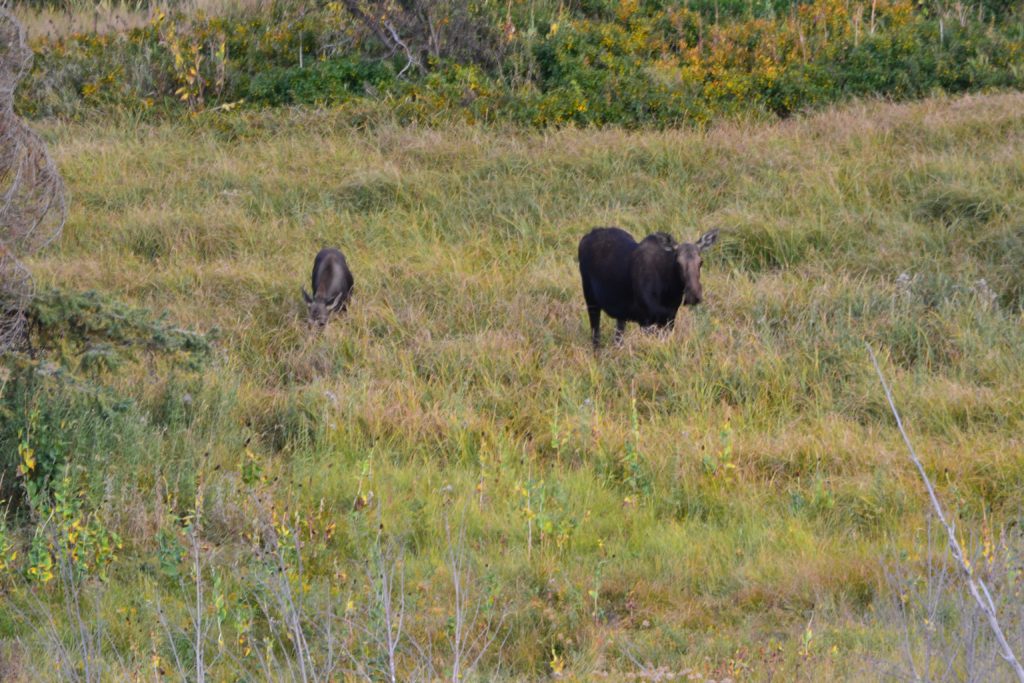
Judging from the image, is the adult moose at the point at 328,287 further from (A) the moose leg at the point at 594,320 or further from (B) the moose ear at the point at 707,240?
(B) the moose ear at the point at 707,240

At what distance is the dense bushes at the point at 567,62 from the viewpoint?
14797mm

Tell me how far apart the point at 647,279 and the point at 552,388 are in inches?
51.3

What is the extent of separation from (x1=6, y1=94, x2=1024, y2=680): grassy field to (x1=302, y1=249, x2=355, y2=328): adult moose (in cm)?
18

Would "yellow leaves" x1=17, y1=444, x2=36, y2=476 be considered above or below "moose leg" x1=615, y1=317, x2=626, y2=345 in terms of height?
above

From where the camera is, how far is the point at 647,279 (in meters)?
9.49

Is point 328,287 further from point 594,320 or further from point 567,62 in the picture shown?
point 567,62

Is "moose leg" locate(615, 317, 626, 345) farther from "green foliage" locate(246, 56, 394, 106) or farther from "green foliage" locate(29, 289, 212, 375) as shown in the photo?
"green foliage" locate(246, 56, 394, 106)

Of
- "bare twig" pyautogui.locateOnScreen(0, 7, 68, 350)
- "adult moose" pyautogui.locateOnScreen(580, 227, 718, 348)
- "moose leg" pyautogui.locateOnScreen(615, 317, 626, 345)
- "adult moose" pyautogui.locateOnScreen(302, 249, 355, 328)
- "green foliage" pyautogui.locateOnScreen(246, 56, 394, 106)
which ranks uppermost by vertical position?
"bare twig" pyautogui.locateOnScreen(0, 7, 68, 350)

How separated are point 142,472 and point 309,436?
1230 mm

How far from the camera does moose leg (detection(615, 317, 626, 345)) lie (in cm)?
965

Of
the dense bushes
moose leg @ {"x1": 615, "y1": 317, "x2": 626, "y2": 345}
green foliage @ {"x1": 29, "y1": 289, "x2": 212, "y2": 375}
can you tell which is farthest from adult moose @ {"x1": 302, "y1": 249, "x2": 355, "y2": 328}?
the dense bushes

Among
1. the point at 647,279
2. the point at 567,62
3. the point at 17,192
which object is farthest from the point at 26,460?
the point at 567,62

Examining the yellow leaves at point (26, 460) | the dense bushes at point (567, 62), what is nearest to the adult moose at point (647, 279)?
the yellow leaves at point (26, 460)

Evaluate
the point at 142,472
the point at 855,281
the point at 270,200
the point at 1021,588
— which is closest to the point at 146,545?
the point at 142,472
